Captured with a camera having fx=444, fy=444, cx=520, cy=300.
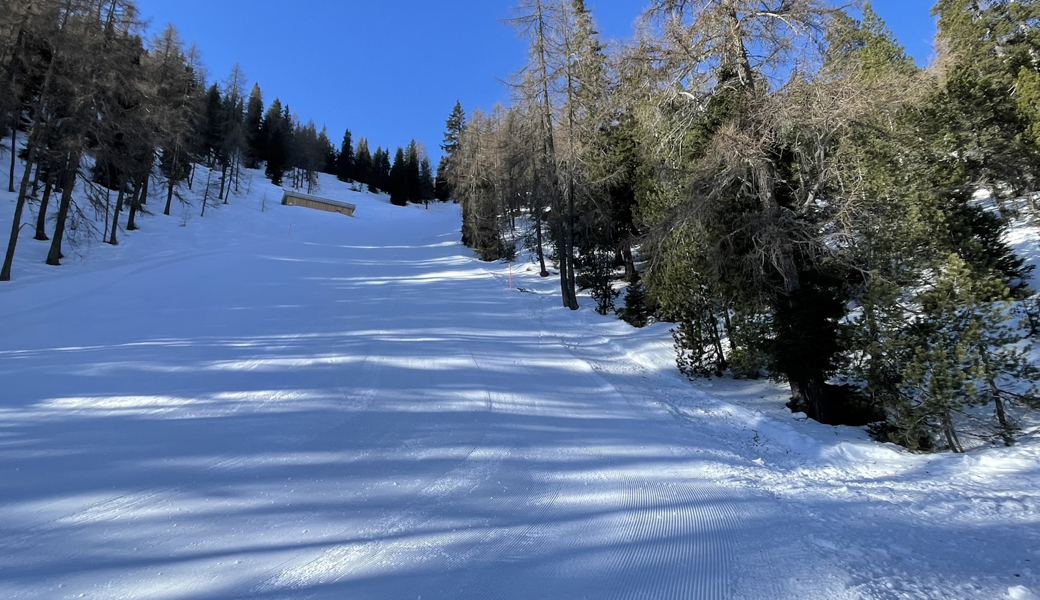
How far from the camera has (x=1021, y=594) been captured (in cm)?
277

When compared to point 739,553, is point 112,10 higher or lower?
higher

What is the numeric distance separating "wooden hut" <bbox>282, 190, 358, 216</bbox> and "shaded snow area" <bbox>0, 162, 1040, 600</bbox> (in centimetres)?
4745

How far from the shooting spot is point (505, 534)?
3504 millimetres

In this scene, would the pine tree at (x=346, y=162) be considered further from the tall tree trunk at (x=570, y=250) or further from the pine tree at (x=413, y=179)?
the tall tree trunk at (x=570, y=250)

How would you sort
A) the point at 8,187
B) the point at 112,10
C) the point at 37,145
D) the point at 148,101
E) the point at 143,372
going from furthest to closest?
1. the point at 8,187
2. the point at 148,101
3. the point at 112,10
4. the point at 37,145
5. the point at 143,372

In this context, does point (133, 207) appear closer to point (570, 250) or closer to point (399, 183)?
point (570, 250)

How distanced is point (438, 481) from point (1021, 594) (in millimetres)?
4195

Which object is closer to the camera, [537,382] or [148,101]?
[537,382]

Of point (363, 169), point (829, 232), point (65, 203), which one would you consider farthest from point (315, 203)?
point (829, 232)

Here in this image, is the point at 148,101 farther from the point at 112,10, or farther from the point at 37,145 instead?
the point at 37,145

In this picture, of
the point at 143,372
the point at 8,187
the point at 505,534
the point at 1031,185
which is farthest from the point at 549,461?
the point at 8,187

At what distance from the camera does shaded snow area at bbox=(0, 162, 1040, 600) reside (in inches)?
117

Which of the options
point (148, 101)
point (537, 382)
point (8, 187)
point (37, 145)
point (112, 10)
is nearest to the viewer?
point (537, 382)

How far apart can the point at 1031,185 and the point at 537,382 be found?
20315 millimetres
